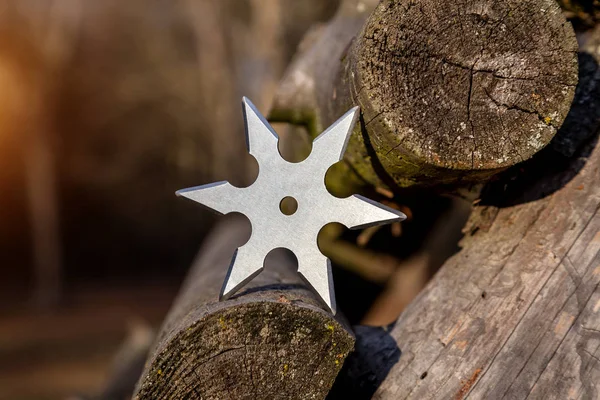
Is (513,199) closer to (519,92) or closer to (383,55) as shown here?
(519,92)

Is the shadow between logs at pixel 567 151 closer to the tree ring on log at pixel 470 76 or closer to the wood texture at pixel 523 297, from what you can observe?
the wood texture at pixel 523 297

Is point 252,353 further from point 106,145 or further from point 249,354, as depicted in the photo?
point 106,145

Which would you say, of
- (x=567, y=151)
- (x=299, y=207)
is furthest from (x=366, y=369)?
(x=567, y=151)

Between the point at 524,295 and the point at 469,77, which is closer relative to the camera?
the point at 469,77

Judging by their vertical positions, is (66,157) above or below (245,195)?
below

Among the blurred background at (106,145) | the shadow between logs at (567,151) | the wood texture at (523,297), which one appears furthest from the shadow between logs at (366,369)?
the blurred background at (106,145)

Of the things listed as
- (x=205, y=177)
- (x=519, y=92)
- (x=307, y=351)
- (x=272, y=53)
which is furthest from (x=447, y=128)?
(x=205, y=177)

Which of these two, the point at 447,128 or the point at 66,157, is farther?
the point at 66,157
